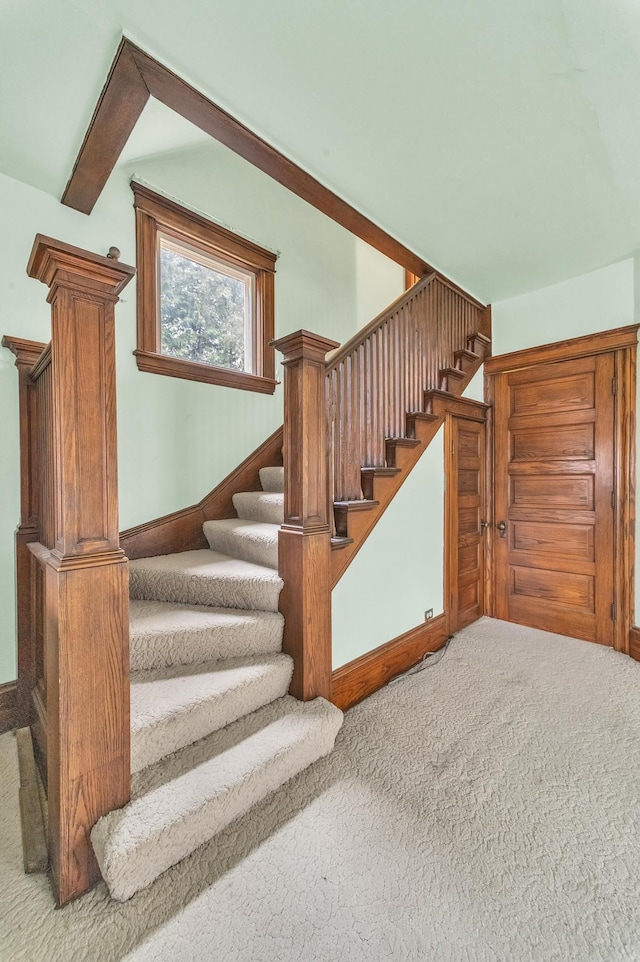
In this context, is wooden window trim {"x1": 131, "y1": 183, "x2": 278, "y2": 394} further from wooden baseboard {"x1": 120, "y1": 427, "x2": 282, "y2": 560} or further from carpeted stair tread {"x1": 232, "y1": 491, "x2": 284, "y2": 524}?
carpeted stair tread {"x1": 232, "y1": 491, "x2": 284, "y2": 524}

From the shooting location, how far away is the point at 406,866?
1.21m

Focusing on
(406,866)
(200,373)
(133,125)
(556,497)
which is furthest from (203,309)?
(406,866)

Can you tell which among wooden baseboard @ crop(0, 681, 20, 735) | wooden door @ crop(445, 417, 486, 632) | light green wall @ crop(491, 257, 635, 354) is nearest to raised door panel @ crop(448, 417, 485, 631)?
wooden door @ crop(445, 417, 486, 632)

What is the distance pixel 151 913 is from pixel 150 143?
336cm

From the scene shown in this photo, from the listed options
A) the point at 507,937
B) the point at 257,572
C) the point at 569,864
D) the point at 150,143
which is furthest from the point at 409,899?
the point at 150,143

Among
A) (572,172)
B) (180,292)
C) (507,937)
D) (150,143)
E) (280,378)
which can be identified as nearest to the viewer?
(507,937)

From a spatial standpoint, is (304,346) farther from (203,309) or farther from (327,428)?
(203,309)

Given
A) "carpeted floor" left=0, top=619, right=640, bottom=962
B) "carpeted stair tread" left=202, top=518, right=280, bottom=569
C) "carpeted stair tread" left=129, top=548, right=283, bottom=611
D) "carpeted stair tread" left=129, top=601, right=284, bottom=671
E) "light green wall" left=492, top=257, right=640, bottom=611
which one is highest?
"light green wall" left=492, top=257, right=640, bottom=611

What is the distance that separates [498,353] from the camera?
321 cm

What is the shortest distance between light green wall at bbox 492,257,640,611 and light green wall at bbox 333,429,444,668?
3.65ft

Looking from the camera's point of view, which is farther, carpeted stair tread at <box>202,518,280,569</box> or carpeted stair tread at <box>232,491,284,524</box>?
carpeted stair tread at <box>232,491,284,524</box>

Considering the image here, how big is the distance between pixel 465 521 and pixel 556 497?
663 millimetres

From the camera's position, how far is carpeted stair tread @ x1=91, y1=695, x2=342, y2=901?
111 centimetres

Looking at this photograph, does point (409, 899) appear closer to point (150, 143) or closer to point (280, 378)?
point (280, 378)
